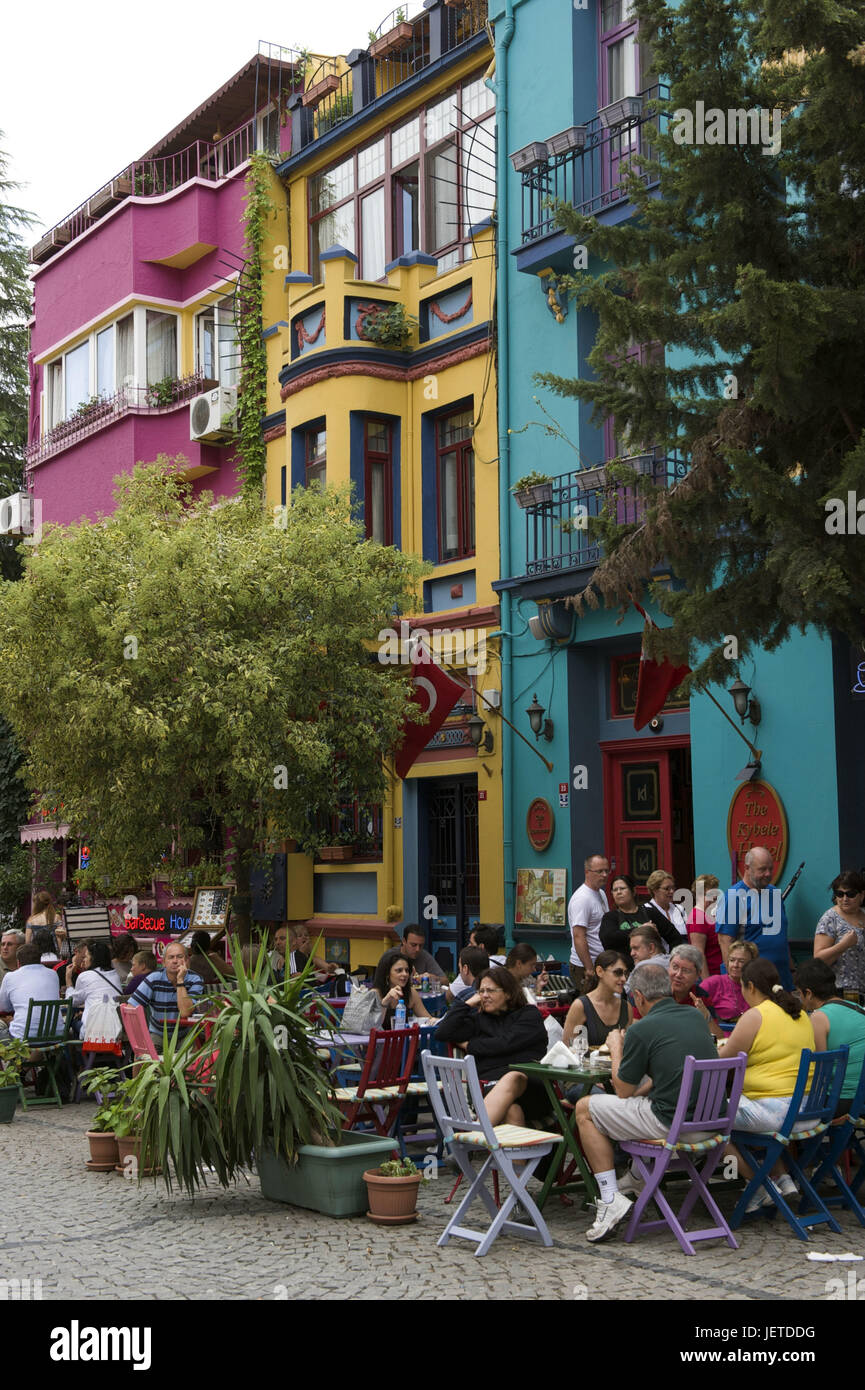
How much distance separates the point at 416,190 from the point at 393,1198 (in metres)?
15.3

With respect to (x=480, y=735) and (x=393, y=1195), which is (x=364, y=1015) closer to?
(x=393, y=1195)

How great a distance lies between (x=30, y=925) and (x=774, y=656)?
9545 millimetres

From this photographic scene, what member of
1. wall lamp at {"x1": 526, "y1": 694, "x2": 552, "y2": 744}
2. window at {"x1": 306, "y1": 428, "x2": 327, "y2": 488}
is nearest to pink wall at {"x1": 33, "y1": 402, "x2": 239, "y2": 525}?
window at {"x1": 306, "y1": 428, "x2": 327, "y2": 488}

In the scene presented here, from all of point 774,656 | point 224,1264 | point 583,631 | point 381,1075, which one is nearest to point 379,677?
point 583,631

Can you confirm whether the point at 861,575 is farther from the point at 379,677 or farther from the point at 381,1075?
the point at 379,677

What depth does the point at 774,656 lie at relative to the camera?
46.2ft

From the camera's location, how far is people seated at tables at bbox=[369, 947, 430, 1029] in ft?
37.8

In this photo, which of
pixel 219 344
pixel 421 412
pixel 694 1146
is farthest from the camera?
pixel 219 344

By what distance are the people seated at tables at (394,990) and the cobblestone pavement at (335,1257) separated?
1.94 metres

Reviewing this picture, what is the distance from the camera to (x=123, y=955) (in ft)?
49.0

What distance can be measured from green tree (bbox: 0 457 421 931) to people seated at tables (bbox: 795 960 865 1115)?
762 centimetres

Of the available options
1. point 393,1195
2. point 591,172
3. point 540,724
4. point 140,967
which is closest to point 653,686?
point 540,724

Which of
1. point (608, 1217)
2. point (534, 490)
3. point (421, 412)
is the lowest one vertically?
point (608, 1217)

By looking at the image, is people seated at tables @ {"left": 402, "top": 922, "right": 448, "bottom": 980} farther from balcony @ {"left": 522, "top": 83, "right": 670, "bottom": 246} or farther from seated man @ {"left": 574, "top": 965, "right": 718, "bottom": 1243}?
balcony @ {"left": 522, "top": 83, "right": 670, "bottom": 246}
